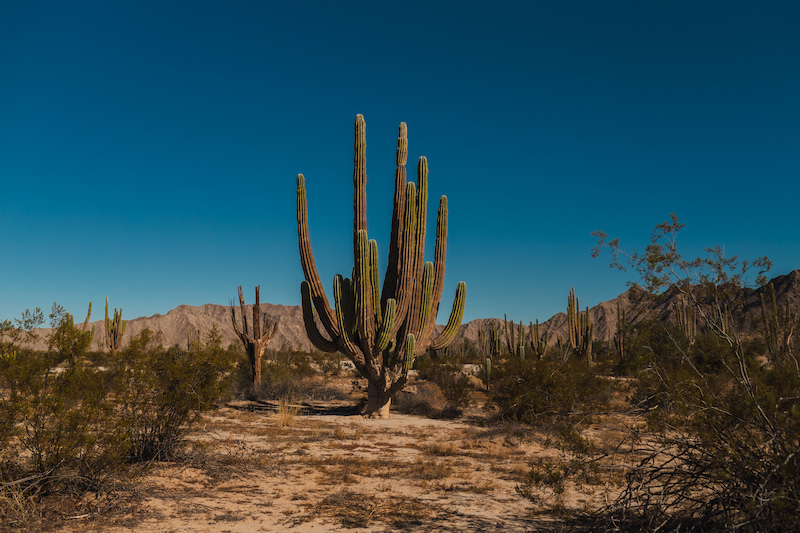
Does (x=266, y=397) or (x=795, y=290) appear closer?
(x=266, y=397)

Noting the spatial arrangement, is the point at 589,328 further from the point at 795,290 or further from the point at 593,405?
the point at 795,290

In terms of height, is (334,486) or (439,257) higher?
(439,257)

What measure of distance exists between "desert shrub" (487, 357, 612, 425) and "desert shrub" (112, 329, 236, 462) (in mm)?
6876

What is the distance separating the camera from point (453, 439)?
11094 millimetres

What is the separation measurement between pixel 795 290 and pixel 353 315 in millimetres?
57437

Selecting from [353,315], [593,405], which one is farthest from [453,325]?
[593,405]

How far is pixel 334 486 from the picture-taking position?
23.4 ft

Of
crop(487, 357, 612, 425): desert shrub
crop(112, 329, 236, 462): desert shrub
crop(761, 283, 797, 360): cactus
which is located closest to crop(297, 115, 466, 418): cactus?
crop(487, 357, 612, 425): desert shrub

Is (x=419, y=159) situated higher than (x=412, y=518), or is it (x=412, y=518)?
(x=419, y=159)

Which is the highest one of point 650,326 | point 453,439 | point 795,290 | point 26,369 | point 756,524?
point 795,290

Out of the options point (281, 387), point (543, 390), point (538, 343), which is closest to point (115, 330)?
point (281, 387)

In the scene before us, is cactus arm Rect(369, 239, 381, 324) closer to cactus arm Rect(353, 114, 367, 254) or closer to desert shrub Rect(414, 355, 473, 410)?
cactus arm Rect(353, 114, 367, 254)

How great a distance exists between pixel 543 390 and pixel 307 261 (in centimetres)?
696

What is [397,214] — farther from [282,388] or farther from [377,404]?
[282,388]
